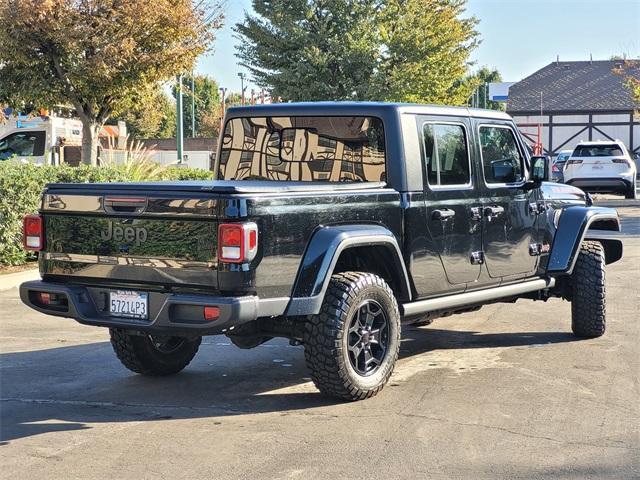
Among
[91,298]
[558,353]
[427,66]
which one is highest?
[427,66]

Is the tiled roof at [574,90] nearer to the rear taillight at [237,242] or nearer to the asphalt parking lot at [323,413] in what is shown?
the asphalt parking lot at [323,413]

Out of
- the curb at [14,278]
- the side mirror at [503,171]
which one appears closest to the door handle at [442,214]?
the side mirror at [503,171]

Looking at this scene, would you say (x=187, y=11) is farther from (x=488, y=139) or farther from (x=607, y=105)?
(x=607, y=105)

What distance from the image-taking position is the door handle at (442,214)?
6.86 meters

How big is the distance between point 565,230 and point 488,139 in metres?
1.18

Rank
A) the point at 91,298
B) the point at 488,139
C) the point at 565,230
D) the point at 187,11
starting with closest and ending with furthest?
the point at 91,298
the point at 488,139
the point at 565,230
the point at 187,11

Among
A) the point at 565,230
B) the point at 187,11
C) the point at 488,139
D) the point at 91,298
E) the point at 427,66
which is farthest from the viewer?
the point at 427,66

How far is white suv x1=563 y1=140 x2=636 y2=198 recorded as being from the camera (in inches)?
1037

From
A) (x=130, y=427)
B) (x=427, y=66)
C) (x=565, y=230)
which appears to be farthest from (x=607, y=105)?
(x=130, y=427)

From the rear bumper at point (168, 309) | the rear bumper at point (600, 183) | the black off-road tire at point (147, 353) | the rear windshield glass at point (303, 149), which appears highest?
the rear windshield glass at point (303, 149)

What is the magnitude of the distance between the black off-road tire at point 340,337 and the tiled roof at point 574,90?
165ft

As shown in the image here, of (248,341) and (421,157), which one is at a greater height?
(421,157)

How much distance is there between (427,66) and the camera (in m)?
27.1

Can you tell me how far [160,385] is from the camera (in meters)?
6.84
